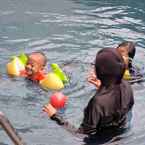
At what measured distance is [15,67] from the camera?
7.06 metres

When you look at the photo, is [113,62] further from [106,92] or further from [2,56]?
[2,56]

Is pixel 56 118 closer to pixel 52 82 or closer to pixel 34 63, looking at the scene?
pixel 52 82

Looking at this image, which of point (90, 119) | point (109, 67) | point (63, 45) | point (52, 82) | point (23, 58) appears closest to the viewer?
point (109, 67)

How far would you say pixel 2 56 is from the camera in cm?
789

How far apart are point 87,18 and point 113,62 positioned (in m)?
5.46

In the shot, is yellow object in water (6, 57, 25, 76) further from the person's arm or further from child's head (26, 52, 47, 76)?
the person's arm

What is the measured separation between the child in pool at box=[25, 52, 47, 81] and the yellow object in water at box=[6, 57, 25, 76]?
10 cm

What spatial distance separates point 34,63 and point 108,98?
232 cm

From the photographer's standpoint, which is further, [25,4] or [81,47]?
[25,4]

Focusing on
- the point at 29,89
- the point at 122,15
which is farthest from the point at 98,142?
the point at 122,15

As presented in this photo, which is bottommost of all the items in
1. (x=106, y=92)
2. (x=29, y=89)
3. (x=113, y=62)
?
(x=29, y=89)

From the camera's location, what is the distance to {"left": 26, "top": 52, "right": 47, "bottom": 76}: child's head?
6973mm

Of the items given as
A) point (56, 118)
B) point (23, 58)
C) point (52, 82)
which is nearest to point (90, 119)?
point (56, 118)

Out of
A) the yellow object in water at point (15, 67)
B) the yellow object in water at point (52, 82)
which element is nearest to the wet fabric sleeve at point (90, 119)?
the yellow object in water at point (52, 82)
